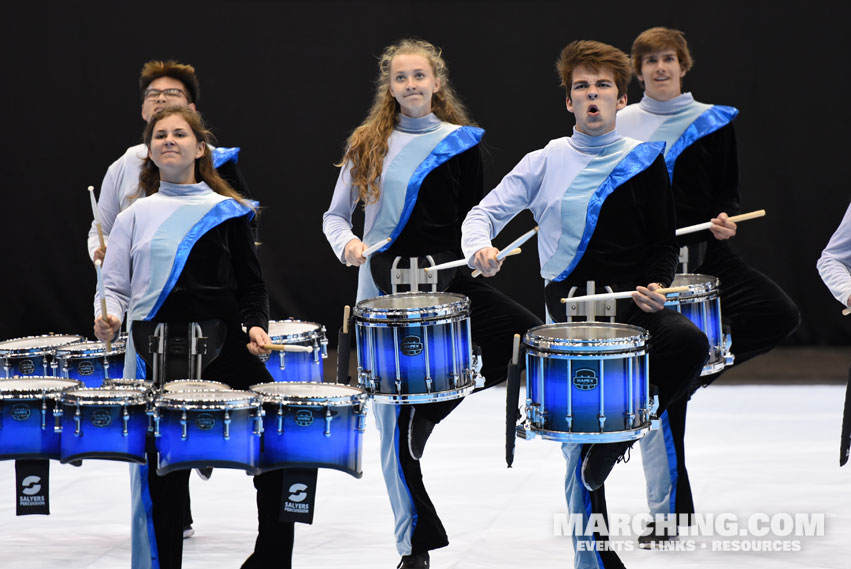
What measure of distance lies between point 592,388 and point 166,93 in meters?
2.19

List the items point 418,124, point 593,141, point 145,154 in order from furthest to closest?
point 145,154, point 418,124, point 593,141

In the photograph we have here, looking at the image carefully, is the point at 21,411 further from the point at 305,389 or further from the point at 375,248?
the point at 375,248

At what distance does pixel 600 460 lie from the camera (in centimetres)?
367

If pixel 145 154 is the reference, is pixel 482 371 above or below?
below

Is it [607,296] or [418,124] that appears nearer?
[607,296]

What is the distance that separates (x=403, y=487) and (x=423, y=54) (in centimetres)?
145

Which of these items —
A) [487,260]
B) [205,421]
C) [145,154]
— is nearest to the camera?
[205,421]

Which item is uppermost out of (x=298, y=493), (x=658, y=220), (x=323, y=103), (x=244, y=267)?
(x=323, y=103)

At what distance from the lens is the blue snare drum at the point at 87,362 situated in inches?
165

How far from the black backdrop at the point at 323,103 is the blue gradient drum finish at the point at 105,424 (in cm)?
442

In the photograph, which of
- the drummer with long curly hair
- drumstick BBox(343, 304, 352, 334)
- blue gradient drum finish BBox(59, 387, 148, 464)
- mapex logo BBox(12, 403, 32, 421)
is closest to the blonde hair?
the drummer with long curly hair

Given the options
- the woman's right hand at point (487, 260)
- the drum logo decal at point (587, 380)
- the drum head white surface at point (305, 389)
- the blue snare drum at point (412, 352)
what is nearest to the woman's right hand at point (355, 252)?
the blue snare drum at point (412, 352)

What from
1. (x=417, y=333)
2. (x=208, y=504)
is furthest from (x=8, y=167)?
(x=417, y=333)

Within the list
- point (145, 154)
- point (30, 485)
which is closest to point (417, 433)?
point (30, 485)
